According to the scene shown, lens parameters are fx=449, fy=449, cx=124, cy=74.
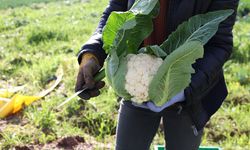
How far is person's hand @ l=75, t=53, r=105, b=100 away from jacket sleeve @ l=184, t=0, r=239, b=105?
37cm

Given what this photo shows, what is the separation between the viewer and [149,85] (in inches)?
64.3

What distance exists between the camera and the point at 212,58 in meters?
1.87

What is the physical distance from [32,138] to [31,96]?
28.3 inches

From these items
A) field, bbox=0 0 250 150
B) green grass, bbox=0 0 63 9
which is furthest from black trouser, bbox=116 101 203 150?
green grass, bbox=0 0 63 9

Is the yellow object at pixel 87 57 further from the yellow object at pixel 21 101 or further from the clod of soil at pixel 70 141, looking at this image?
the yellow object at pixel 21 101

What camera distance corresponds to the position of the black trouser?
2.07 metres

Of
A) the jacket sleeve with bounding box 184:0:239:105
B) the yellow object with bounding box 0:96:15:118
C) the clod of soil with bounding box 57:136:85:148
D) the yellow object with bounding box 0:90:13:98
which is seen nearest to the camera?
the jacket sleeve with bounding box 184:0:239:105

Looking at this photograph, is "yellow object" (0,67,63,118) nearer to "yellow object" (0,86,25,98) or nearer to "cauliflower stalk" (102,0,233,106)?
"yellow object" (0,86,25,98)

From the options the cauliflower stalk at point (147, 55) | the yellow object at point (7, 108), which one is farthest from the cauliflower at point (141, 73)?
the yellow object at point (7, 108)

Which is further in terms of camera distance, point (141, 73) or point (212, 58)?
point (212, 58)

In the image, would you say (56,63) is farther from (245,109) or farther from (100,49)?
(100,49)

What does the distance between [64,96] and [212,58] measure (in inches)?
91.6

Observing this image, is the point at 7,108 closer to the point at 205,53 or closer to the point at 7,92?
the point at 7,92

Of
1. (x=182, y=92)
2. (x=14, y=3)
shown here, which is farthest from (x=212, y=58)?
(x=14, y=3)
